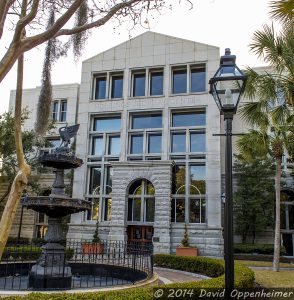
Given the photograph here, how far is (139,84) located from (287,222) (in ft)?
49.2

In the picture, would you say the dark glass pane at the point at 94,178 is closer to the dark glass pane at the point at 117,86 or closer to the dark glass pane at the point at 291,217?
the dark glass pane at the point at 117,86

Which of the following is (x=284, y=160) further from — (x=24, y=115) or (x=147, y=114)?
(x=24, y=115)

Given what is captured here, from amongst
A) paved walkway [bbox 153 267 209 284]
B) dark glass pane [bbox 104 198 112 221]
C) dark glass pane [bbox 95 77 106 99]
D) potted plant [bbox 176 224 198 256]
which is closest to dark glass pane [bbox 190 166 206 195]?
potted plant [bbox 176 224 198 256]

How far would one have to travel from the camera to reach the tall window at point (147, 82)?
1083 inches

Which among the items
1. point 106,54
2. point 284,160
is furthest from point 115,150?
point 284,160

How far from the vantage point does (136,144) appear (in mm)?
27000

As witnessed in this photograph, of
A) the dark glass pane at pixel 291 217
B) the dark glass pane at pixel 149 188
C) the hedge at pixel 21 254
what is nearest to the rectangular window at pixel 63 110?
the dark glass pane at pixel 149 188

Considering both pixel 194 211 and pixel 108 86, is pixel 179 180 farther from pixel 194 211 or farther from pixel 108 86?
pixel 108 86

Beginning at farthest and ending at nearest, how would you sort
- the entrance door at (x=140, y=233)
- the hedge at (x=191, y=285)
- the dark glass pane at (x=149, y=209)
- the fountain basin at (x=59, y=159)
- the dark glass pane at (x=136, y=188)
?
the dark glass pane at (x=136, y=188) → the dark glass pane at (x=149, y=209) → the entrance door at (x=140, y=233) → the fountain basin at (x=59, y=159) → the hedge at (x=191, y=285)

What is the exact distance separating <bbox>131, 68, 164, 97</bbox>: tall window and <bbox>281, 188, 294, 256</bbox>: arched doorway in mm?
12103

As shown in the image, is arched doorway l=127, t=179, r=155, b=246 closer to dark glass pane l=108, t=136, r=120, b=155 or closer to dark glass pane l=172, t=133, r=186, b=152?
dark glass pane l=108, t=136, r=120, b=155

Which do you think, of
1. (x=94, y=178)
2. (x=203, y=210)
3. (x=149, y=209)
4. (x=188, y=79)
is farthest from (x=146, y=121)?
(x=203, y=210)

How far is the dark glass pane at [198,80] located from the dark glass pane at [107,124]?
6059 millimetres

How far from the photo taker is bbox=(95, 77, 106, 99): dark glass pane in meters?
28.6
